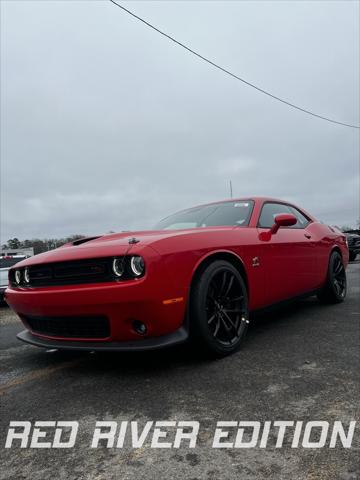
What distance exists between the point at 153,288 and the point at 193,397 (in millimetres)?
669

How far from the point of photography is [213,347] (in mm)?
2734

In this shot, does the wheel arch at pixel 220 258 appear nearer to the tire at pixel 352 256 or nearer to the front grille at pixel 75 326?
the front grille at pixel 75 326

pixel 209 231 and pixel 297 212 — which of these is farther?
pixel 297 212

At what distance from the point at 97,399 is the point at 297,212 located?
3392mm

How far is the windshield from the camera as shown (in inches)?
144

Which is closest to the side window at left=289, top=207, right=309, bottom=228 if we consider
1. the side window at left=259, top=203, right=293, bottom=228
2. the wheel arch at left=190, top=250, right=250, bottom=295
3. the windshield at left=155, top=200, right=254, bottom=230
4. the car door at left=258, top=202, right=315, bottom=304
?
the car door at left=258, top=202, right=315, bottom=304

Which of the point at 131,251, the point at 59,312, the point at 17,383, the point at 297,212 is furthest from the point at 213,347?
the point at 297,212

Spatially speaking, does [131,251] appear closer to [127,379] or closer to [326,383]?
[127,379]

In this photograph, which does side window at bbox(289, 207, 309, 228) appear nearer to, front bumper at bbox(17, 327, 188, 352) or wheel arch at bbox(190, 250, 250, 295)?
wheel arch at bbox(190, 250, 250, 295)

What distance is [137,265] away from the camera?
8.23ft

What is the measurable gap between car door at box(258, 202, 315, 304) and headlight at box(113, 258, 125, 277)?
1351 mm

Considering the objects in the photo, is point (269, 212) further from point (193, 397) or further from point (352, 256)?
point (352, 256)

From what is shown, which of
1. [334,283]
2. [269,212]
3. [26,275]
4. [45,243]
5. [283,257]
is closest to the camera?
[26,275]

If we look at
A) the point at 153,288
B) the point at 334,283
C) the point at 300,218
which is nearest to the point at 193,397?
the point at 153,288
